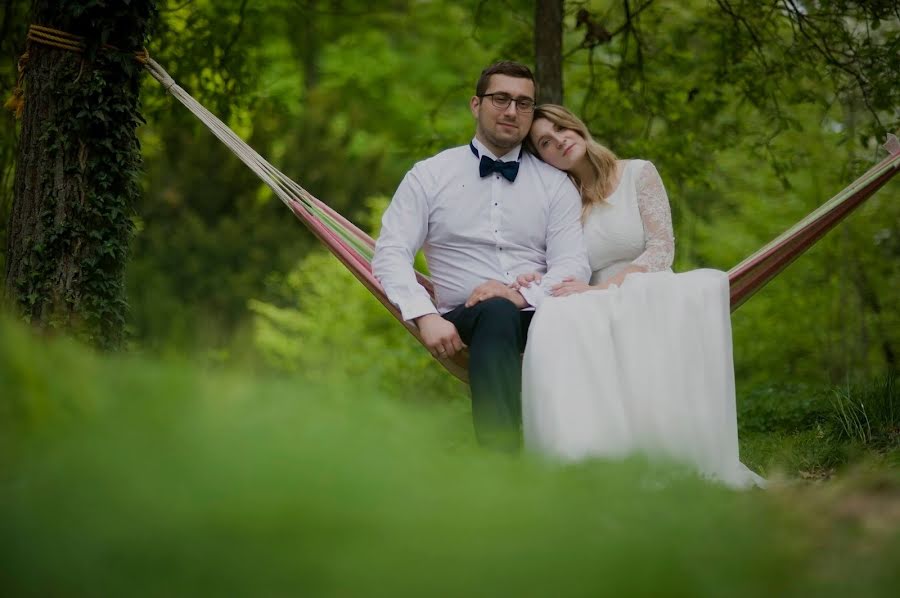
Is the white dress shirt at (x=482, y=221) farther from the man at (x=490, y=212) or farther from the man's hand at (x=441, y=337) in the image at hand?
the man's hand at (x=441, y=337)

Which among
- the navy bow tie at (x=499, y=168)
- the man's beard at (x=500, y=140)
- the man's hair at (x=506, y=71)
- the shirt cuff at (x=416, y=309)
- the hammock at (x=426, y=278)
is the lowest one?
the shirt cuff at (x=416, y=309)

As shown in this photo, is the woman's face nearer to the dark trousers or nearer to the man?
the man

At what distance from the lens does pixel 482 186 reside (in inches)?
123

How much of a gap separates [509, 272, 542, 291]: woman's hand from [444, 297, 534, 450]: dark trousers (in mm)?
210

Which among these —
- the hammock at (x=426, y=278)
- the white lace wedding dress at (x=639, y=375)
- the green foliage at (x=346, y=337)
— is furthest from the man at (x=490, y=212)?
the green foliage at (x=346, y=337)

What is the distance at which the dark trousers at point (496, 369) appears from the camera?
8.43 feet

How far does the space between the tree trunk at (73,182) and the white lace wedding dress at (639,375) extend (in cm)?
129

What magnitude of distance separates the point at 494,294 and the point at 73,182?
4.19 feet

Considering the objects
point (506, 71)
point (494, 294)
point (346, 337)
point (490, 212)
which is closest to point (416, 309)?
point (494, 294)

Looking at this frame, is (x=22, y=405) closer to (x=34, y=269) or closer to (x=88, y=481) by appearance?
(x=88, y=481)

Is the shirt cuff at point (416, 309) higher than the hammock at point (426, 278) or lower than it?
lower

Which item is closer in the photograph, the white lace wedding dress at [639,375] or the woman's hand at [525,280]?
the white lace wedding dress at [639,375]

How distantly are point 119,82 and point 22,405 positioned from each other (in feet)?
5.43

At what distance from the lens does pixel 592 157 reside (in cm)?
321
